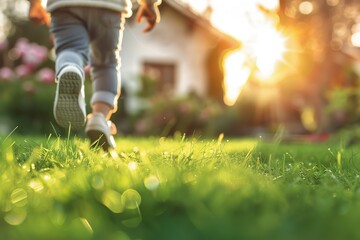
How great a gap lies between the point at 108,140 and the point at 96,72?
595mm

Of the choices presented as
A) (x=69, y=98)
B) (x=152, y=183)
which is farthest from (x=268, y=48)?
(x=152, y=183)

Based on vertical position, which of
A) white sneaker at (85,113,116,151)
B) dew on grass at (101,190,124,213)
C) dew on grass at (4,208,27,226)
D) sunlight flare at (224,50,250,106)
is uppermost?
dew on grass at (101,190,124,213)

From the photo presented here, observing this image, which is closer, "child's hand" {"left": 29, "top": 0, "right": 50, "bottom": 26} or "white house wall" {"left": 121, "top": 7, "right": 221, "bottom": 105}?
"child's hand" {"left": 29, "top": 0, "right": 50, "bottom": 26}

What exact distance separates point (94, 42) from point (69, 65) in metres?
Result: 0.60

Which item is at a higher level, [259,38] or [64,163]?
[64,163]

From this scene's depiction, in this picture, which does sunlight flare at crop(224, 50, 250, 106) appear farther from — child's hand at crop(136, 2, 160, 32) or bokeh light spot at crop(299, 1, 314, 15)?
child's hand at crop(136, 2, 160, 32)

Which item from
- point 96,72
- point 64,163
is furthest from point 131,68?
point 64,163

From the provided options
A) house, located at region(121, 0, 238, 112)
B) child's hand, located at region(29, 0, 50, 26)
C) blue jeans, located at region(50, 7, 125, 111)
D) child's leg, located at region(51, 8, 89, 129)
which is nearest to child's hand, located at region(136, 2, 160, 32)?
blue jeans, located at region(50, 7, 125, 111)

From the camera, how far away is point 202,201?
1.58 m

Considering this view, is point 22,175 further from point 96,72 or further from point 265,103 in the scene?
point 265,103

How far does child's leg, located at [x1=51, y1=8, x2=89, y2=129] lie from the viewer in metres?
3.54

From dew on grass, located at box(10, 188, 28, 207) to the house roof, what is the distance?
18.9m

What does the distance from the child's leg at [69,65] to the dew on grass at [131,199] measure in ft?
6.29

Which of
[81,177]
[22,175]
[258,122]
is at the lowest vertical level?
[258,122]
